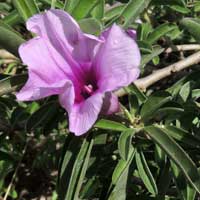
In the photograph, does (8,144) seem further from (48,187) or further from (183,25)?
(183,25)

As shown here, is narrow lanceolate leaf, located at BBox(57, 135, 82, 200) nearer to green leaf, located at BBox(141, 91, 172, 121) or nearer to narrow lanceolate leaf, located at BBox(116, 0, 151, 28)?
green leaf, located at BBox(141, 91, 172, 121)

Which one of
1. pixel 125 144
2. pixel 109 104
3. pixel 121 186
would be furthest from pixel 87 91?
pixel 121 186

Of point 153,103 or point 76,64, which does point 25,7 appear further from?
point 153,103

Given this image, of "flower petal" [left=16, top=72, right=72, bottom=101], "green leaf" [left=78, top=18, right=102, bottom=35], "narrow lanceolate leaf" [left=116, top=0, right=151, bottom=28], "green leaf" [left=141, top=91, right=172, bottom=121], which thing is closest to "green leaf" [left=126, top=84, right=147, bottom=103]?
"green leaf" [left=141, top=91, right=172, bottom=121]

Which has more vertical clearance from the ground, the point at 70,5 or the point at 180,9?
the point at 70,5

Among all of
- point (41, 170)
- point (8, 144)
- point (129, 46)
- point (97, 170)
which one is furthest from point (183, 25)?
point (41, 170)

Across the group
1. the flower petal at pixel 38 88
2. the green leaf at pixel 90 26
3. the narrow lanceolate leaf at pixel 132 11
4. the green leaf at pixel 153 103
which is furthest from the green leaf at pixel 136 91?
the flower petal at pixel 38 88
